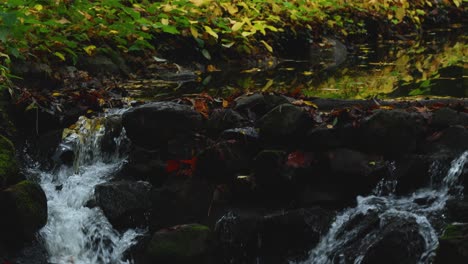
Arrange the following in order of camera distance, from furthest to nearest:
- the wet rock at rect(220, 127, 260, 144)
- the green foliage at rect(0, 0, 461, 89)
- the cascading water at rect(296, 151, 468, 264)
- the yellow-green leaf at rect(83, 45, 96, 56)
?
the yellow-green leaf at rect(83, 45, 96, 56) → the green foliage at rect(0, 0, 461, 89) → the wet rock at rect(220, 127, 260, 144) → the cascading water at rect(296, 151, 468, 264)

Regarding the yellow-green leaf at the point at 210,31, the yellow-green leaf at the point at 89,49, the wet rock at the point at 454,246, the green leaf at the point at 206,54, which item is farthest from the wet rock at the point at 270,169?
the green leaf at the point at 206,54

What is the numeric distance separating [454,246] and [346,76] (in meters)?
4.80

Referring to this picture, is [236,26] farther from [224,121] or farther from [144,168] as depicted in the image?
[144,168]

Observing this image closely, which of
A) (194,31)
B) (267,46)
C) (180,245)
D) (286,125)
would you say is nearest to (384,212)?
(286,125)

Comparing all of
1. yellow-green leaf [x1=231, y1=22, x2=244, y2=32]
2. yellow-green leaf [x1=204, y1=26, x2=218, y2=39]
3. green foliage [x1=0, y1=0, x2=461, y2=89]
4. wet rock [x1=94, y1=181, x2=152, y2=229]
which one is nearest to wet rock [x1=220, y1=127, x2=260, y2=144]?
wet rock [x1=94, y1=181, x2=152, y2=229]

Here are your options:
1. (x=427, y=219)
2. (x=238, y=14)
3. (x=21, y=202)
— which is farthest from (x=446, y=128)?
(x=238, y=14)

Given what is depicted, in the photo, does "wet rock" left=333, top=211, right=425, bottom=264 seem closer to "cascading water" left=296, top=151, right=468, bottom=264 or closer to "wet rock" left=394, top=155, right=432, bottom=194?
"cascading water" left=296, top=151, right=468, bottom=264

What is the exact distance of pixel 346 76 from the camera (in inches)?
299

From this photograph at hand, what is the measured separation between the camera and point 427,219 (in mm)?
3525

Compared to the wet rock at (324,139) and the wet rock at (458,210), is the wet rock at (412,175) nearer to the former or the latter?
the wet rock at (458,210)

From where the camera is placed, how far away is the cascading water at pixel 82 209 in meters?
4.14

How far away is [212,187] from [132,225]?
0.62 metres

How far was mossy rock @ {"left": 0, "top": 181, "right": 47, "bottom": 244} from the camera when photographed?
3.82m

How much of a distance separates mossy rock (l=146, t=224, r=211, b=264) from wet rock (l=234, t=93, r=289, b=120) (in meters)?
1.17
